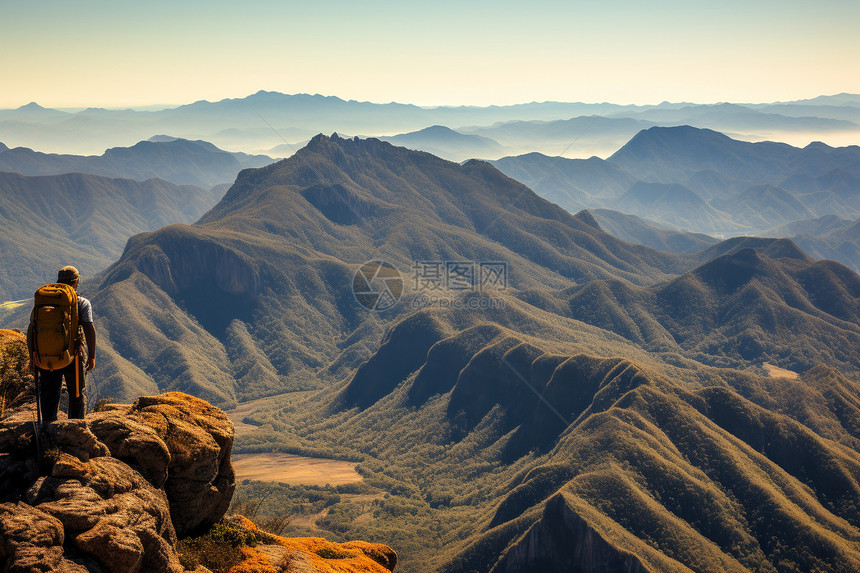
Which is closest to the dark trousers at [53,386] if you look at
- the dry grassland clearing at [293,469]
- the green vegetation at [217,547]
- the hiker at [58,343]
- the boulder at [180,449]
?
the hiker at [58,343]

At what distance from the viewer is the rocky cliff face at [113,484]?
19422 millimetres

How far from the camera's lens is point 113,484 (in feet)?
72.9

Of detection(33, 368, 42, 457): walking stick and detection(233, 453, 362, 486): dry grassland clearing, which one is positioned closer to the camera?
detection(33, 368, 42, 457): walking stick

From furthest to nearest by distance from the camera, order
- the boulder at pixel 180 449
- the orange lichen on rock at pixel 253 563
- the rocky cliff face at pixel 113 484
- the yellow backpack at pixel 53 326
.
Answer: the orange lichen on rock at pixel 253 563 → the boulder at pixel 180 449 → the yellow backpack at pixel 53 326 → the rocky cliff face at pixel 113 484

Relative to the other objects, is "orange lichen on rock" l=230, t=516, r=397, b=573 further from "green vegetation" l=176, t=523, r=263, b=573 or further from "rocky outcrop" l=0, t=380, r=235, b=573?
"rocky outcrop" l=0, t=380, r=235, b=573

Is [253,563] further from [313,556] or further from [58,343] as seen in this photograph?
[58,343]

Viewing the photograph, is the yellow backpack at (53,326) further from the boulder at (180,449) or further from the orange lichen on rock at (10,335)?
the orange lichen on rock at (10,335)

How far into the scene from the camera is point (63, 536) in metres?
19.3

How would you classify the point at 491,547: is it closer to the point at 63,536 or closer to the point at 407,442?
the point at 407,442

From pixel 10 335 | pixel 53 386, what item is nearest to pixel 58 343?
pixel 53 386

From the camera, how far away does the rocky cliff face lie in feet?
63.7

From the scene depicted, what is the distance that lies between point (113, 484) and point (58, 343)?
5.31m

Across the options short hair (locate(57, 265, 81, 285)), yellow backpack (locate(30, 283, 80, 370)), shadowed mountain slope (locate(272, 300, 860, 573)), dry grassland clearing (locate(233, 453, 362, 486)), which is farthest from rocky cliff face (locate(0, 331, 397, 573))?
dry grassland clearing (locate(233, 453, 362, 486))

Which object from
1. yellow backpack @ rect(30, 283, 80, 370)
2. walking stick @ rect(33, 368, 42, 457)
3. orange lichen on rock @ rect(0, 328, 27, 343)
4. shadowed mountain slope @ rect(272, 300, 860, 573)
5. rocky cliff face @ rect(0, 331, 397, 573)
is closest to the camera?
rocky cliff face @ rect(0, 331, 397, 573)
